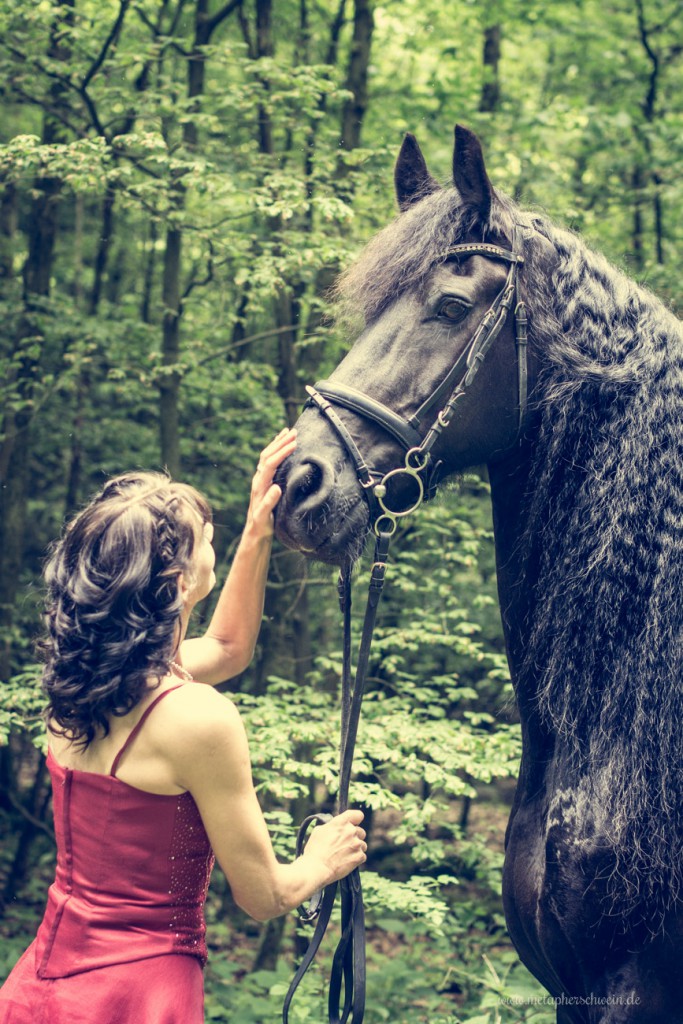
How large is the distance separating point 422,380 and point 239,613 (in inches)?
30.8

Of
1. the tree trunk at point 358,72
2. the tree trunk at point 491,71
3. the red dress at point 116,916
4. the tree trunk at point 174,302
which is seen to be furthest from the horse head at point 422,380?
the tree trunk at point 491,71

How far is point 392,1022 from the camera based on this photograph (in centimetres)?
405

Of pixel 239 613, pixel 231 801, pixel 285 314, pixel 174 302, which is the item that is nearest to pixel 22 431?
pixel 174 302

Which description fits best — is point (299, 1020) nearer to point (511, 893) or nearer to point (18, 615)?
point (511, 893)

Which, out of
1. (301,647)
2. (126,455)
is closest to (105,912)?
(301,647)

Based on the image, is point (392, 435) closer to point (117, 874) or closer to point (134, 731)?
point (134, 731)

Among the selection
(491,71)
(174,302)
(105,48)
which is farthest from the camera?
(491,71)

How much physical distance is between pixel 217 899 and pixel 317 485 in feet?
17.4

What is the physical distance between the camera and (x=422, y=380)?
218 centimetres

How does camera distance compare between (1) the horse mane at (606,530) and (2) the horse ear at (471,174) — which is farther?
(2) the horse ear at (471,174)

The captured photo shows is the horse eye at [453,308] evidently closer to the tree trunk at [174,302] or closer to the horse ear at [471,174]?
the horse ear at [471,174]

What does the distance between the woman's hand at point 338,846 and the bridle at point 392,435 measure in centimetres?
13

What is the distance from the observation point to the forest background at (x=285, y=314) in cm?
→ 407

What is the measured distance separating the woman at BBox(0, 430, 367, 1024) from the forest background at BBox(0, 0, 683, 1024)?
1129 mm
